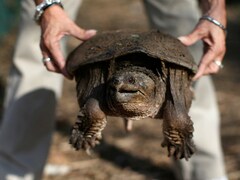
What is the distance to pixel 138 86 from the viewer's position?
177cm

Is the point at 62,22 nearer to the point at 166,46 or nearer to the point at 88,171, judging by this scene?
the point at 166,46

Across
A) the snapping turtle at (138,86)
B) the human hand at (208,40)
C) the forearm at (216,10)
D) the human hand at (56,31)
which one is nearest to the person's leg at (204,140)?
the forearm at (216,10)

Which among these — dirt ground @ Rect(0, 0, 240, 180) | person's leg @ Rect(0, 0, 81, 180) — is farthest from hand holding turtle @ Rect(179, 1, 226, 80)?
dirt ground @ Rect(0, 0, 240, 180)

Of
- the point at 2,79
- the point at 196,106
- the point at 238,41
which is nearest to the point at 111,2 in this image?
the point at 238,41

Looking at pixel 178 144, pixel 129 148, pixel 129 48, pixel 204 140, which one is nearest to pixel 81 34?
pixel 129 48

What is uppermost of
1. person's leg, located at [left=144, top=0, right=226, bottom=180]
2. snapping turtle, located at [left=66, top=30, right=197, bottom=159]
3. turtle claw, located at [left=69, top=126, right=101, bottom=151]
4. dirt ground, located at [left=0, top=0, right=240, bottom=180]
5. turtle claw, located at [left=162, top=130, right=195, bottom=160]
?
snapping turtle, located at [left=66, top=30, right=197, bottom=159]

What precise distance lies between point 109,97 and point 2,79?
3.10 meters

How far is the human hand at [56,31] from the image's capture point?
215 cm

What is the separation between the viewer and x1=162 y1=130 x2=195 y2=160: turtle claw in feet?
6.15

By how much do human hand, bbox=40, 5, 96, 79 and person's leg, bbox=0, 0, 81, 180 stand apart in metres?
0.60

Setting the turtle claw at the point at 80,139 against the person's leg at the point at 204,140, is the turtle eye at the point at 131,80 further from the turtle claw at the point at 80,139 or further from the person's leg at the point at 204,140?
the person's leg at the point at 204,140

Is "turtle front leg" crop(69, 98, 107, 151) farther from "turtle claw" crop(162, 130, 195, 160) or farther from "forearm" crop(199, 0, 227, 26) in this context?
"forearm" crop(199, 0, 227, 26)

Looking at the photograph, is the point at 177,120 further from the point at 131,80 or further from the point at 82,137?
the point at 82,137

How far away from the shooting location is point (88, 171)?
320 cm
